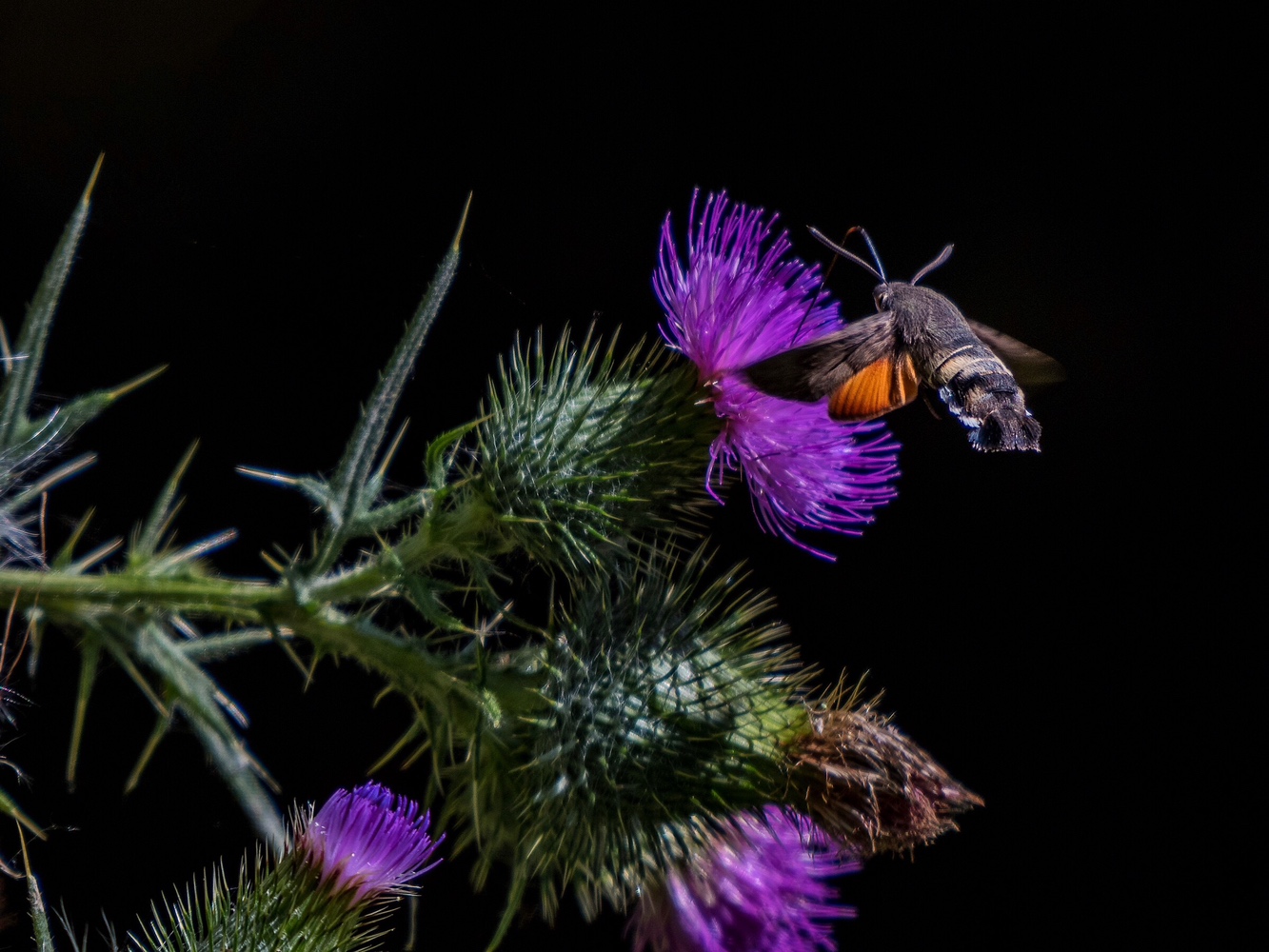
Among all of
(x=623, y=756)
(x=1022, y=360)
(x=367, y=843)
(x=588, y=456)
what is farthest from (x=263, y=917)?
(x=1022, y=360)

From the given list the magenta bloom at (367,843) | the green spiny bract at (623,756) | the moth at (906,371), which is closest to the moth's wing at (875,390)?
the moth at (906,371)

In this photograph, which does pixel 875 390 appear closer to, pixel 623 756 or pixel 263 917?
pixel 623 756

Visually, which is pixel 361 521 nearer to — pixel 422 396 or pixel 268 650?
pixel 268 650

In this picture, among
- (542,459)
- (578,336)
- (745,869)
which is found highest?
(578,336)

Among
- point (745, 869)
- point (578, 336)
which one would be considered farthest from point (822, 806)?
point (578, 336)

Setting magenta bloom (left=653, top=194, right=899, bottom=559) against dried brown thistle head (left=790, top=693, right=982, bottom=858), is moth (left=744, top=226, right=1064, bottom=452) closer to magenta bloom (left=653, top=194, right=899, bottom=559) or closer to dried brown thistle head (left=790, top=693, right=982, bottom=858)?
magenta bloom (left=653, top=194, right=899, bottom=559)

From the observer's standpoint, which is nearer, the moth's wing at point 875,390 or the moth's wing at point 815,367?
the moth's wing at point 815,367

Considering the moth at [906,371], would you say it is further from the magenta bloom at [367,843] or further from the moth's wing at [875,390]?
the magenta bloom at [367,843]

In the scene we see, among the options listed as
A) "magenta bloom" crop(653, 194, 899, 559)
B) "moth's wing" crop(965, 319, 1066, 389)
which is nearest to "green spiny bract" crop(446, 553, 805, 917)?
"magenta bloom" crop(653, 194, 899, 559)
